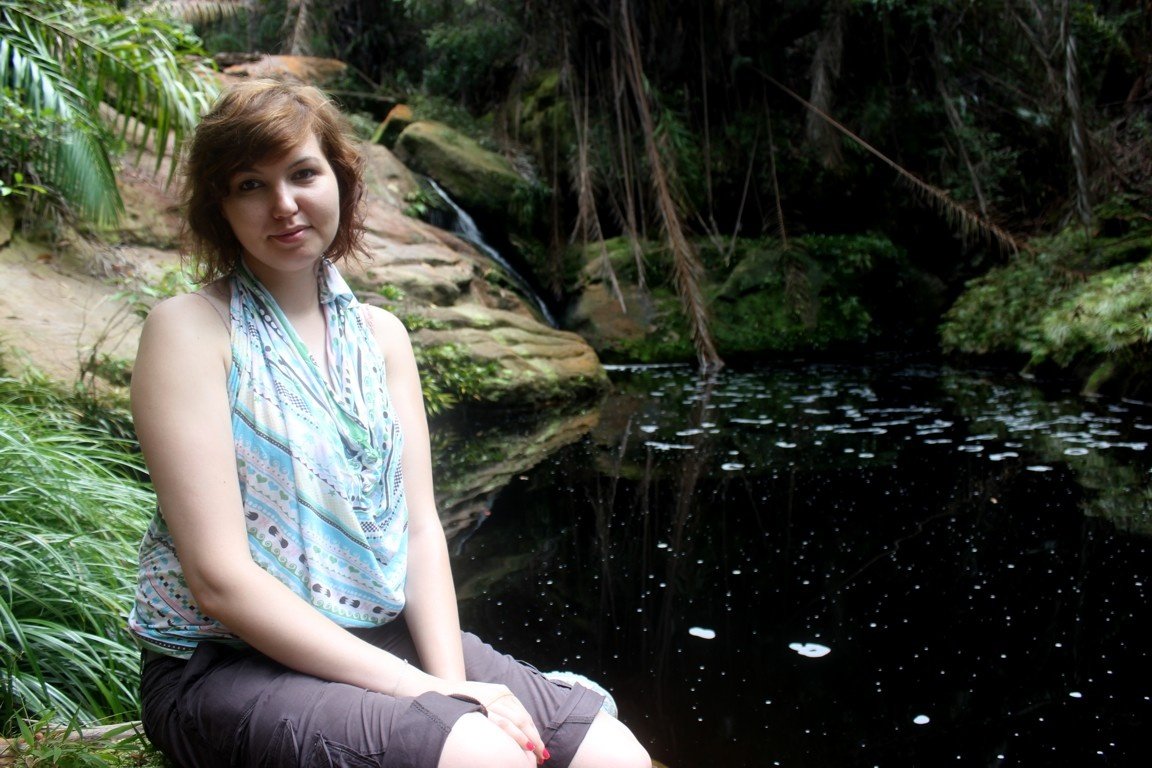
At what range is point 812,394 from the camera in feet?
24.3

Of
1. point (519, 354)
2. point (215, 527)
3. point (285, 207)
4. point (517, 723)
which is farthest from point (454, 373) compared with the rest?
point (517, 723)

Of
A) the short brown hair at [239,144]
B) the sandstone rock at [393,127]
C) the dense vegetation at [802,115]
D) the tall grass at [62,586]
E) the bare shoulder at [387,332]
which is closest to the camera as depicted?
the short brown hair at [239,144]

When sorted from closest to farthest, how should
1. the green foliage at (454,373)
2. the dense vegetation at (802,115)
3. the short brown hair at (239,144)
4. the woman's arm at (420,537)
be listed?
the short brown hair at (239,144), the woman's arm at (420,537), the green foliage at (454,373), the dense vegetation at (802,115)

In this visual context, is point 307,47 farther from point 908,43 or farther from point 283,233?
point 283,233

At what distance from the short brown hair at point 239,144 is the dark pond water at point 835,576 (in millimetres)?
1539

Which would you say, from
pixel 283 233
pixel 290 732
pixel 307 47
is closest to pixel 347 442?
pixel 283 233

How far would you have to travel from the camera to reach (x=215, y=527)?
1.43 meters

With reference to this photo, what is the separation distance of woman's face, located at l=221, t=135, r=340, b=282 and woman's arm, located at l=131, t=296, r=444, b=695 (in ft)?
0.72

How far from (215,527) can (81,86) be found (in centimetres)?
410

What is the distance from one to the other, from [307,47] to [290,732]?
11.9m

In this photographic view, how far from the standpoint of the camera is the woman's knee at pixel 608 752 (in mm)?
1497

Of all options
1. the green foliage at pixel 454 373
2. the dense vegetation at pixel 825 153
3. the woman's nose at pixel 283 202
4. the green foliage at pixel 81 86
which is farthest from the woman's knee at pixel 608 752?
the dense vegetation at pixel 825 153

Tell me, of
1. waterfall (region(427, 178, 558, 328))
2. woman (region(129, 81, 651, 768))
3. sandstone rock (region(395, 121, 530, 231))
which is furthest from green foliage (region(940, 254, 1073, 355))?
woman (region(129, 81, 651, 768))

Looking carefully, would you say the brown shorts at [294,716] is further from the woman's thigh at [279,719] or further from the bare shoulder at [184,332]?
the bare shoulder at [184,332]
